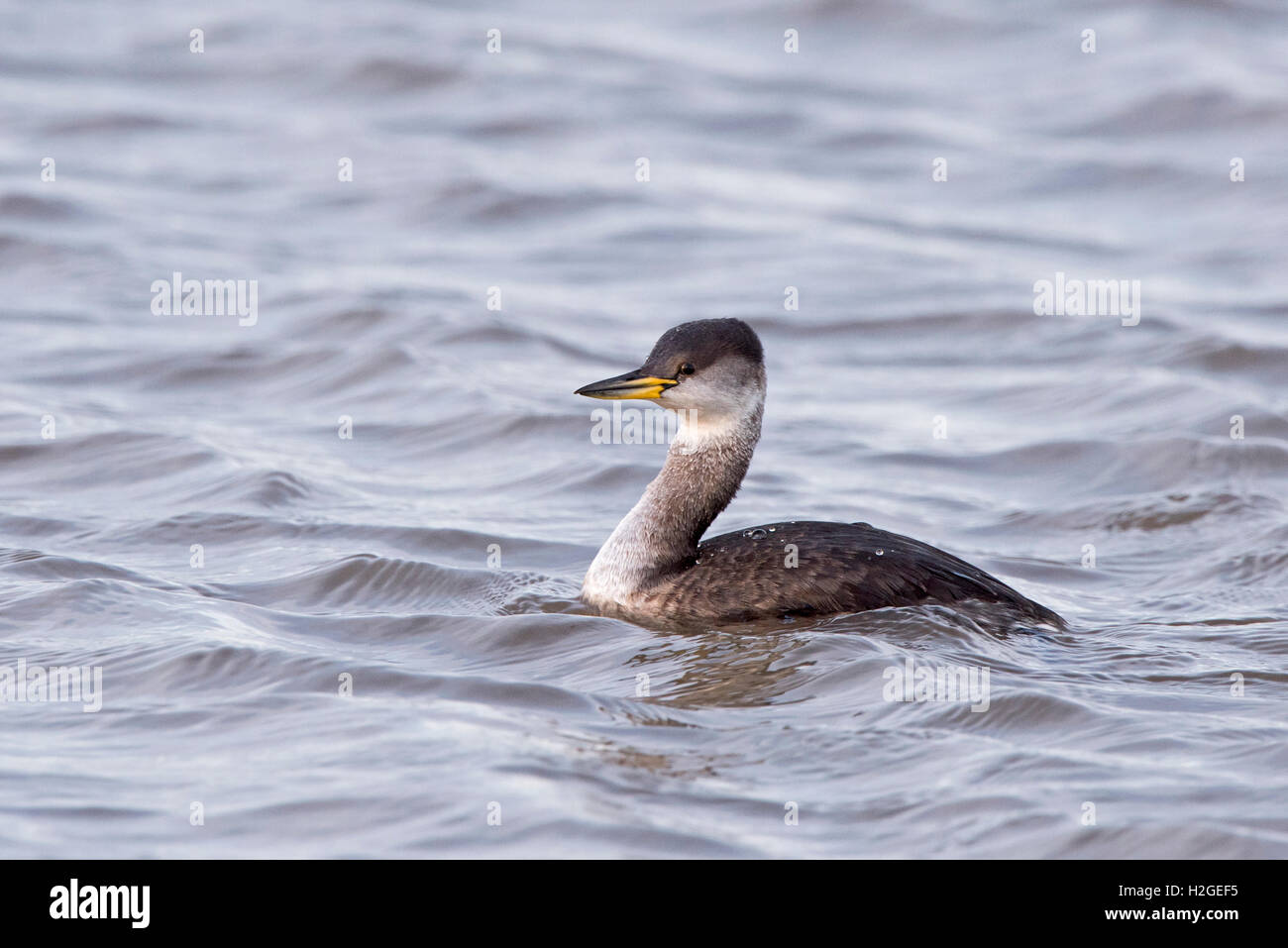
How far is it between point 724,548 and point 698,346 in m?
0.91

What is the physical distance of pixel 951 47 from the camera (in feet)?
61.8

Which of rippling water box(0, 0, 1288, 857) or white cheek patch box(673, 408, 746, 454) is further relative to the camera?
white cheek patch box(673, 408, 746, 454)

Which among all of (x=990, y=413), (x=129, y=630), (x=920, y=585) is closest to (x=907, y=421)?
(x=990, y=413)

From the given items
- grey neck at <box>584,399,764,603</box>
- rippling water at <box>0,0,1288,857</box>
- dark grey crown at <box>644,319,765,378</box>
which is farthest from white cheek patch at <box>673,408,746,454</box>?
rippling water at <box>0,0,1288,857</box>

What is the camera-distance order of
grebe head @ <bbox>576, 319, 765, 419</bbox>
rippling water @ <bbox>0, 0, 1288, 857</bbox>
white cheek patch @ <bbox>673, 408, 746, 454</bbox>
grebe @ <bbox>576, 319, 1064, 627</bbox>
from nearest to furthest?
rippling water @ <bbox>0, 0, 1288, 857</bbox> < grebe @ <bbox>576, 319, 1064, 627</bbox> < grebe head @ <bbox>576, 319, 765, 419</bbox> < white cheek patch @ <bbox>673, 408, 746, 454</bbox>

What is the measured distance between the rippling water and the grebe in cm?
17

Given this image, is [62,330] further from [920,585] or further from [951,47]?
[951,47]

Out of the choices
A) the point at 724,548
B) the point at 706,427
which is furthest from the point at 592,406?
the point at 724,548

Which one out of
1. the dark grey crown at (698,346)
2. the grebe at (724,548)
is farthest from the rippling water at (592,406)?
the dark grey crown at (698,346)

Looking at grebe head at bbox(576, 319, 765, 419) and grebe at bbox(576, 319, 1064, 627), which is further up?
grebe head at bbox(576, 319, 765, 419)

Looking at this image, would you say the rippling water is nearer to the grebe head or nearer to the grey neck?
the grey neck

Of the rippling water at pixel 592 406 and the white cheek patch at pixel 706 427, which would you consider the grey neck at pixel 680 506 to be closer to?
the white cheek patch at pixel 706 427

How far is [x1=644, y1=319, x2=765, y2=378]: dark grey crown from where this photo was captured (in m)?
7.86
